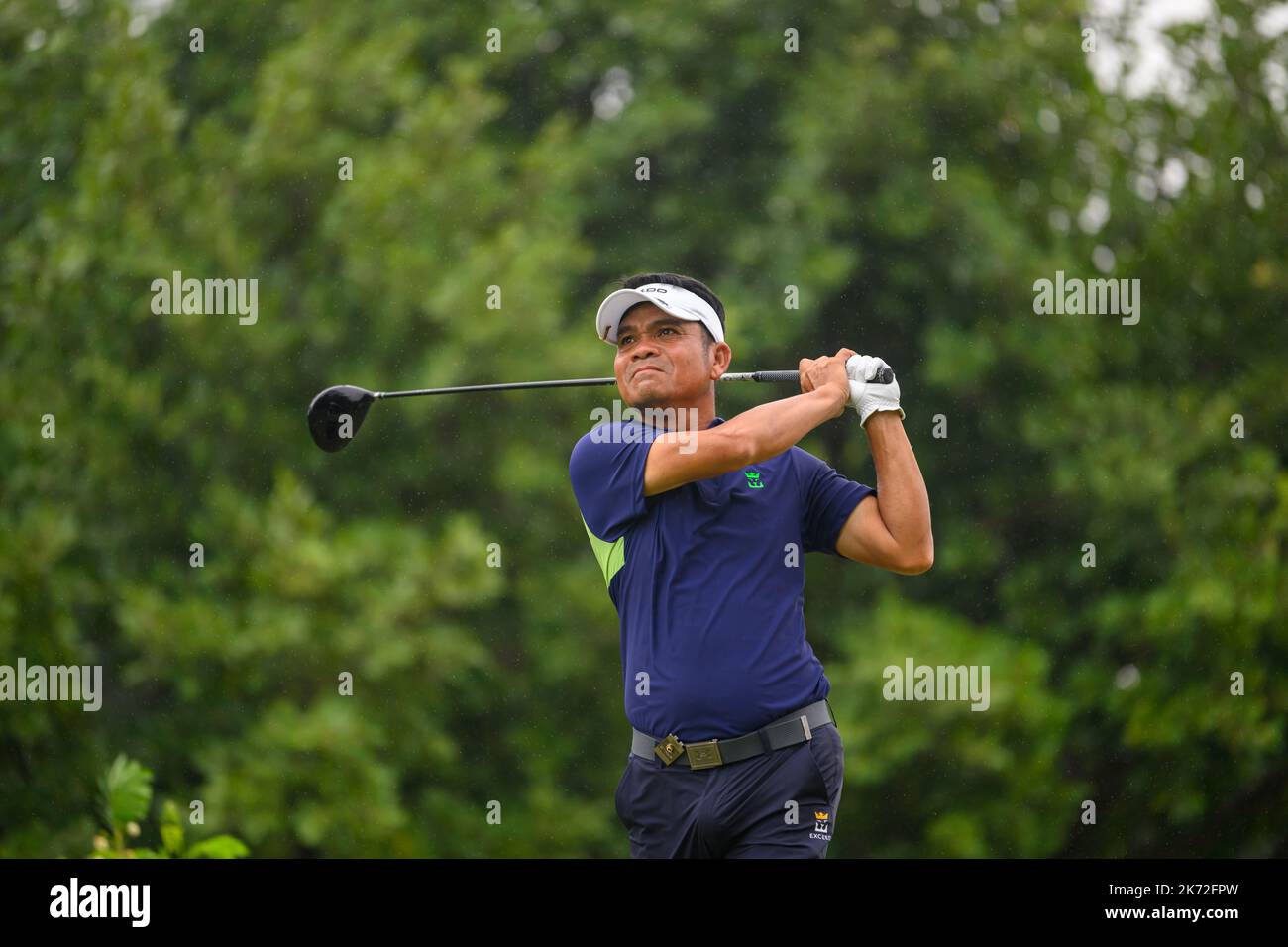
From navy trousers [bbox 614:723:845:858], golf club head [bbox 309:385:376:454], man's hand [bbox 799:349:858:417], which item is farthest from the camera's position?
golf club head [bbox 309:385:376:454]

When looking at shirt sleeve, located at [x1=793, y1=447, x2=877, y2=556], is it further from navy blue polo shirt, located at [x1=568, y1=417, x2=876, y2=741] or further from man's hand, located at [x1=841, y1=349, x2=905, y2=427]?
man's hand, located at [x1=841, y1=349, x2=905, y2=427]

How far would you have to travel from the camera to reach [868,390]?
453 cm

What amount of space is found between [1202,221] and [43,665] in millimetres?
9609

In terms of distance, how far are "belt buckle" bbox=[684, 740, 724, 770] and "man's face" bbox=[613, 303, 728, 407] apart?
1.01m

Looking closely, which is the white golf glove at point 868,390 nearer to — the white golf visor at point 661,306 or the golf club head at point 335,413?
the white golf visor at point 661,306

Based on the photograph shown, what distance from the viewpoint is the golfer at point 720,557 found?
4.23 meters

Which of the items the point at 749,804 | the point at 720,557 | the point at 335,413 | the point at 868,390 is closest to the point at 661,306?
the point at 868,390

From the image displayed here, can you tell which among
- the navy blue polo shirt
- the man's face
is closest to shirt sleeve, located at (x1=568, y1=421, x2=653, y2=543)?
the navy blue polo shirt

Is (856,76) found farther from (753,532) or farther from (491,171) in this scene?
(753,532)

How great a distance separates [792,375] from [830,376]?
25cm

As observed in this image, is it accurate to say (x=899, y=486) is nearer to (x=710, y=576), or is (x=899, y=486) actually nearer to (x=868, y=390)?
(x=868, y=390)

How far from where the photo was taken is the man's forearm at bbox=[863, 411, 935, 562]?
4.51m

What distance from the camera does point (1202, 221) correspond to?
1273cm

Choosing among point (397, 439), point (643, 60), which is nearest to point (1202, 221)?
point (643, 60)
